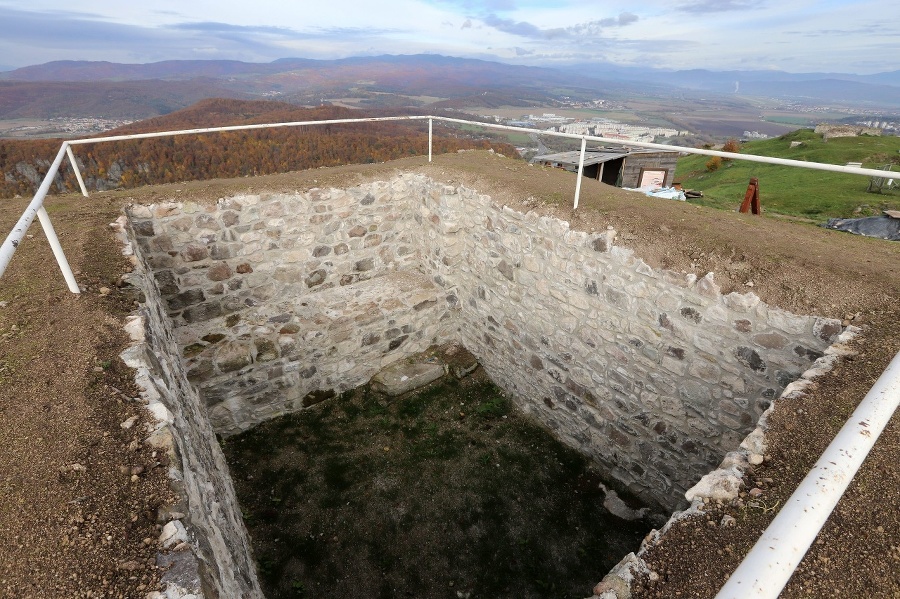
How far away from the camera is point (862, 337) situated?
→ 3.53 m

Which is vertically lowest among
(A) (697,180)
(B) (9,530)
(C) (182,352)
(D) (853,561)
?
(A) (697,180)

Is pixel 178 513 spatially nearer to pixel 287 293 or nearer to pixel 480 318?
pixel 287 293

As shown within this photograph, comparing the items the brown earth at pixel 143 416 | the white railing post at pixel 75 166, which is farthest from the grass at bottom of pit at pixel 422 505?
the white railing post at pixel 75 166

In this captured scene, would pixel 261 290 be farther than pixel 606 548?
Yes

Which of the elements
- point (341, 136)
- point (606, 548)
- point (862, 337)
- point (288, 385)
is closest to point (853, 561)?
point (862, 337)

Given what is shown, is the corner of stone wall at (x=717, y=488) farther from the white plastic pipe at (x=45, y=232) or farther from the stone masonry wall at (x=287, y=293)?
the stone masonry wall at (x=287, y=293)

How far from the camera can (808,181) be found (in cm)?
2112

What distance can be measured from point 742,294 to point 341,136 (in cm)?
1062

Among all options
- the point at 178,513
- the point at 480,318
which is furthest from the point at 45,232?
the point at 480,318

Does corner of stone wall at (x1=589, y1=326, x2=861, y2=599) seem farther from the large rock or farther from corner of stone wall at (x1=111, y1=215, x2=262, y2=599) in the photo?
the large rock

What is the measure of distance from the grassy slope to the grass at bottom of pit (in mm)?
14385

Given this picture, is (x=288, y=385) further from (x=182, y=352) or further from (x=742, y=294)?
(x=742, y=294)

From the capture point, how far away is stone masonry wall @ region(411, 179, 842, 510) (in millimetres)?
4266

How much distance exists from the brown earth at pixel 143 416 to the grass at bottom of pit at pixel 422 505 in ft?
10.1
